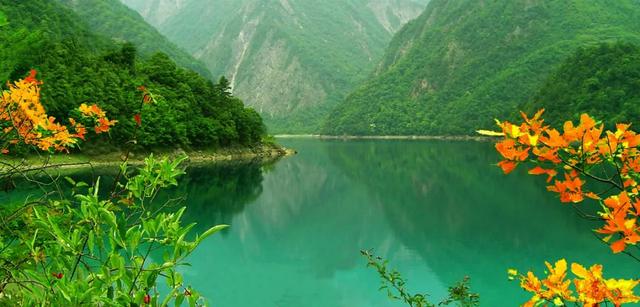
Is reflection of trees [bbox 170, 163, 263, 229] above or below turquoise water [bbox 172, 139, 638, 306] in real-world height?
below

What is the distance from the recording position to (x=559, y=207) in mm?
37812

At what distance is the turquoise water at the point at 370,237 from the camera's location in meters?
20.0

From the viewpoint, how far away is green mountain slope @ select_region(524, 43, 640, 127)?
95.2 m

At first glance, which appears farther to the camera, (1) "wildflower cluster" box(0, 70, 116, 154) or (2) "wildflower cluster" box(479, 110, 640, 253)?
(1) "wildflower cluster" box(0, 70, 116, 154)

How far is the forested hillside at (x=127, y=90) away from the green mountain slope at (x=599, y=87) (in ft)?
237

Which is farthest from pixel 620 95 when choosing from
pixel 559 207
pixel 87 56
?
pixel 87 56

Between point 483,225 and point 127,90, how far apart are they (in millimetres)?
53883

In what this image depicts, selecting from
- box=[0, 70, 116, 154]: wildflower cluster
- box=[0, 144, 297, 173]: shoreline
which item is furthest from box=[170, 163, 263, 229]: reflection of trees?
box=[0, 70, 116, 154]: wildflower cluster

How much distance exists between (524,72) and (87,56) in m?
170

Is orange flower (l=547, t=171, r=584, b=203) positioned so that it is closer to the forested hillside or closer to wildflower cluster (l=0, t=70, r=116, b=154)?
wildflower cluster (l=0, t=70, r=116, b=154)

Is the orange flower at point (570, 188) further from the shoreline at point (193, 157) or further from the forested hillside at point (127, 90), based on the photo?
the forested hillside at point (127, 90)

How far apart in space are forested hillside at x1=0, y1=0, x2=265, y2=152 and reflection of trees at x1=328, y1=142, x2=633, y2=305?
26.1 metres

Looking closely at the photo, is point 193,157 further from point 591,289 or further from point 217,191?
point 591,289

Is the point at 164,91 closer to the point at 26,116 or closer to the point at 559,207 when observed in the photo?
the point at 559,207
